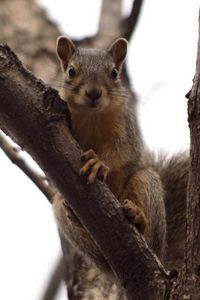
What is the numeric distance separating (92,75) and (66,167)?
0.80 metres

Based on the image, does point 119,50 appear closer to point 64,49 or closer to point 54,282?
point 64,49

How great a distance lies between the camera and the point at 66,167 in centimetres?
212

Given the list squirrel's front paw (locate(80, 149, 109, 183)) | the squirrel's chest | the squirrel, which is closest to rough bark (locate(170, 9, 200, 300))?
squirrel's front paw (locate(80, 149, 109, 183))

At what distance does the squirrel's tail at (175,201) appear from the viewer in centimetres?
324

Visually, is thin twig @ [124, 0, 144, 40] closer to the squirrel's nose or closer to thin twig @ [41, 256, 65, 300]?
the squirrel's nose

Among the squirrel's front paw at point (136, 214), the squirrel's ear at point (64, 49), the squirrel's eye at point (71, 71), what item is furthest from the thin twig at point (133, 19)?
the squirrel's front paw at point (136, 214)

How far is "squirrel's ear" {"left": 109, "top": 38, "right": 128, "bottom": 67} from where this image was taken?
125 inches

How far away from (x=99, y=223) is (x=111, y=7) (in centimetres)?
214

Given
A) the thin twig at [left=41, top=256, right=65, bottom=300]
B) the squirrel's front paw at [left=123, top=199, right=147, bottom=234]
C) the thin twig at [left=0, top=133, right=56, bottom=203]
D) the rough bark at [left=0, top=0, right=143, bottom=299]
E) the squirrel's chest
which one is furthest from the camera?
the rough bark at [left=0, top=0, right=143, bottom=299]

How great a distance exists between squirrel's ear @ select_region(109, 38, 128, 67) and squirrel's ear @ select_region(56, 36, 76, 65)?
18cm

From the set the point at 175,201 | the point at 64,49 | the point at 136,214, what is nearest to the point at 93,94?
the point at 136,214

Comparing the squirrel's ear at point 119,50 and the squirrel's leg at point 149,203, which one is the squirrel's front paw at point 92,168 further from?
the squirrel's ear at point 119,50

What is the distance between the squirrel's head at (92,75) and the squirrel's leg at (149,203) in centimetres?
34

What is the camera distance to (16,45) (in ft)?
12.9
